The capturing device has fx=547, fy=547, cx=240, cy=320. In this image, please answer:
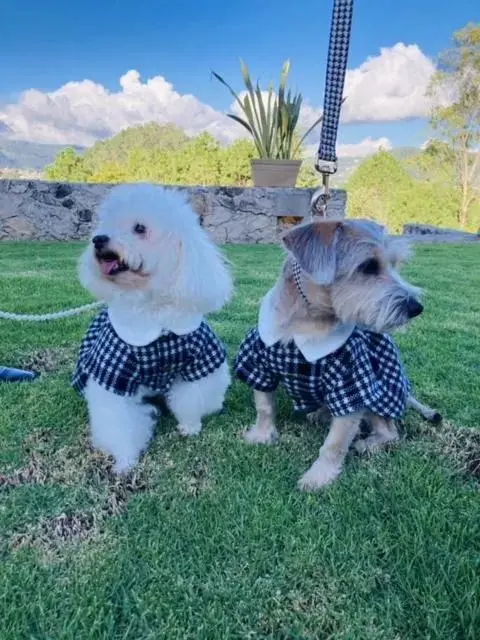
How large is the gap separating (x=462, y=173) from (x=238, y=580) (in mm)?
29436

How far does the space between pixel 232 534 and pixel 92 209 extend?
386 inches

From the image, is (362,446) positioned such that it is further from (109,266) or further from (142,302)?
(109,266)

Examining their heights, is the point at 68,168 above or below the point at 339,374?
below

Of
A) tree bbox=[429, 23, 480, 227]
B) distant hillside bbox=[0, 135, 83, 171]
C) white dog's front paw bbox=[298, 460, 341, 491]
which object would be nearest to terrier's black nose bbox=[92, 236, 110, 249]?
white dog's front paw bbox=[298, 460, 341, 491]

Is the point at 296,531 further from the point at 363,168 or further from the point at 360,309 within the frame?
the point at 363,168

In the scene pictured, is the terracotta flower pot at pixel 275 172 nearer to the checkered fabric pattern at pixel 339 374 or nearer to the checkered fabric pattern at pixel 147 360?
the checkered fabric pattern at pixel 147 360

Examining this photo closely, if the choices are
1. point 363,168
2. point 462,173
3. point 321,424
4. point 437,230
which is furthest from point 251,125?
point 363,168

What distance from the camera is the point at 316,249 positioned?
7.98 feet

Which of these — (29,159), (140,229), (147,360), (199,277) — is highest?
(140,229)

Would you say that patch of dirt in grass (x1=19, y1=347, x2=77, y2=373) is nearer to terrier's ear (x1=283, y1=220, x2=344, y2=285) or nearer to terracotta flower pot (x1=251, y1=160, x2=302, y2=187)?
terrier's ear (x1=283, y1=220, x2=344, y2=285)

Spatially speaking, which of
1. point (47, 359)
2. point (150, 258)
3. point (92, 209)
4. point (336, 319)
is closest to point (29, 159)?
point (92, 209)

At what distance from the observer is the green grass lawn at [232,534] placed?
1648 millimetres

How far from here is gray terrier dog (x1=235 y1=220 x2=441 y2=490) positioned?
8.05ft

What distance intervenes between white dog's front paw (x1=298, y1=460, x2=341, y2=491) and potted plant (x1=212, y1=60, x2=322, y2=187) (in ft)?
32.2
